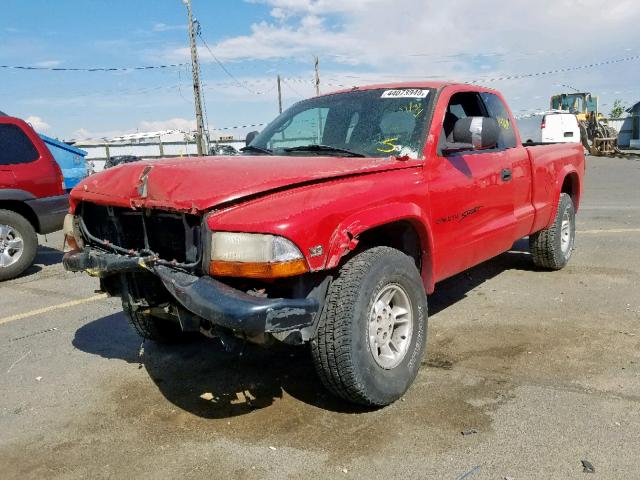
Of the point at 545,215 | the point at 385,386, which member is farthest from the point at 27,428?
the point at 545,215

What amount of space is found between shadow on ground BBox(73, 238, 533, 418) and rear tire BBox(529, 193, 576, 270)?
1579mm

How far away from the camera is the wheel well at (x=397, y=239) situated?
11.2 ft

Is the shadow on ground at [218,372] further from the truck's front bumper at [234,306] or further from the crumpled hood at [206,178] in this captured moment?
the crumpled hood at [206,178]

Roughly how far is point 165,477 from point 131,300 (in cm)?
105

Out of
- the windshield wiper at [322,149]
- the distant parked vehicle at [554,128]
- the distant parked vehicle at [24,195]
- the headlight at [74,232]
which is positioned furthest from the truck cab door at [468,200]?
the distant parked vehicle at [554,128]

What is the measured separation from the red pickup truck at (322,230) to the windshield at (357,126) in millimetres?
14

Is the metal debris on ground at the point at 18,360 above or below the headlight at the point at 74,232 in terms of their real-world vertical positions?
below

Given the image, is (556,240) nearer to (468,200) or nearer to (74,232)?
(468,200)

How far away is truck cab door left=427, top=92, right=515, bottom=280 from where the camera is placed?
3854 mm

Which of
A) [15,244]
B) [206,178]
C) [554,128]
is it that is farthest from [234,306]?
[554,128]

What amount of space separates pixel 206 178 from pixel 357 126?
4.99 feet

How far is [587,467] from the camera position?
8.58 ft

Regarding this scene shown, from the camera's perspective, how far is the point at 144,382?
3809 mm

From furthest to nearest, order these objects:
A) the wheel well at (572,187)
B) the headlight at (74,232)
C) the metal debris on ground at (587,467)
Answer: the wheel well at (572,187) → the headlight at (74,232) → the metal debris on ground at (587,467)
